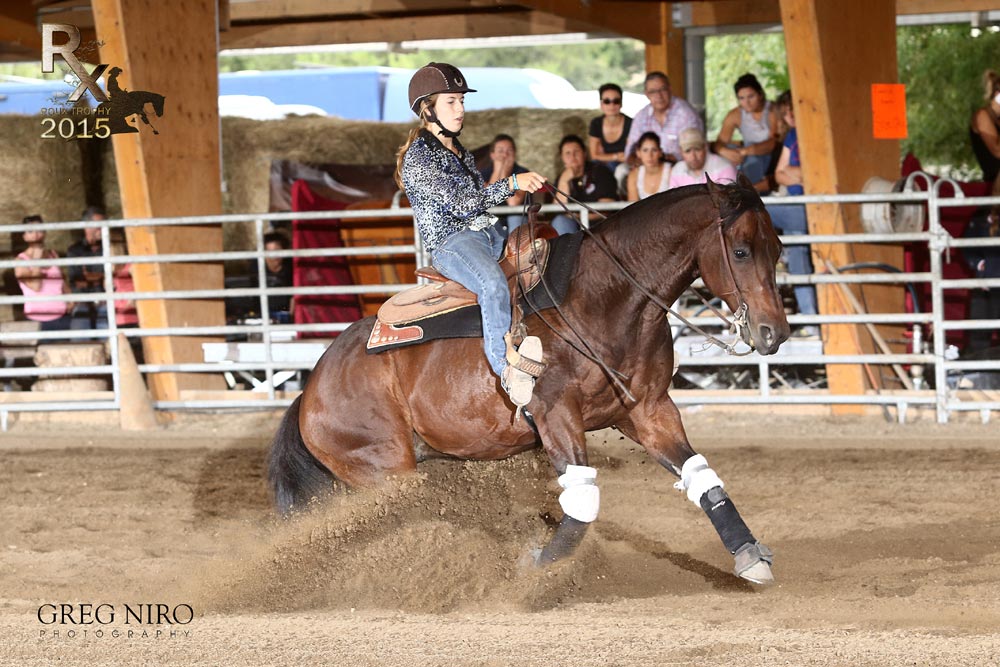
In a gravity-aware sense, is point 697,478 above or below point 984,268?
below

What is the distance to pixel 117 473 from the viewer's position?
776cm

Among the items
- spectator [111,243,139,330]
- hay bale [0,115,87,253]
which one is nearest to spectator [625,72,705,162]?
spectator [111,243,139,330]

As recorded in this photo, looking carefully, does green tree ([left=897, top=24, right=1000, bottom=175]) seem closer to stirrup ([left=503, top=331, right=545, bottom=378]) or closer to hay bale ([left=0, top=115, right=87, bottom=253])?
hay bale ([left=0, top=115, right=87, bottom=253])

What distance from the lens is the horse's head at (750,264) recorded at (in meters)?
4.39

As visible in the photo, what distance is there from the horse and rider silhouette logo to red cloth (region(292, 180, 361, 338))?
1.34 metres

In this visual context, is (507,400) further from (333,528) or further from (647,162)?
(647,162)

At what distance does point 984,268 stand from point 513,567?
5698 mm

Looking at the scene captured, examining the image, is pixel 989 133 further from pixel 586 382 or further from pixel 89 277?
pixel 89 277

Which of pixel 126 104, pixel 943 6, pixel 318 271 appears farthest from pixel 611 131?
pixel 943 6

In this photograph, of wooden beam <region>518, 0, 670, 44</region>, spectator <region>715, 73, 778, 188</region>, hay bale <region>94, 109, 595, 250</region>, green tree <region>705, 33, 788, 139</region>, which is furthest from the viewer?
green tree <region>705, 33, 788, 139</region>

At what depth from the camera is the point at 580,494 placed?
461cm

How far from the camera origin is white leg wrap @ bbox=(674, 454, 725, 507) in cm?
466

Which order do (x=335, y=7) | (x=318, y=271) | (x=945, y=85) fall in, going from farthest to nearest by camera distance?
1. (x=945, y=85)
2. (x=335, y=7)
3. (x=318, y=271)

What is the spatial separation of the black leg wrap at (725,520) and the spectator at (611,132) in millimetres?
5855
